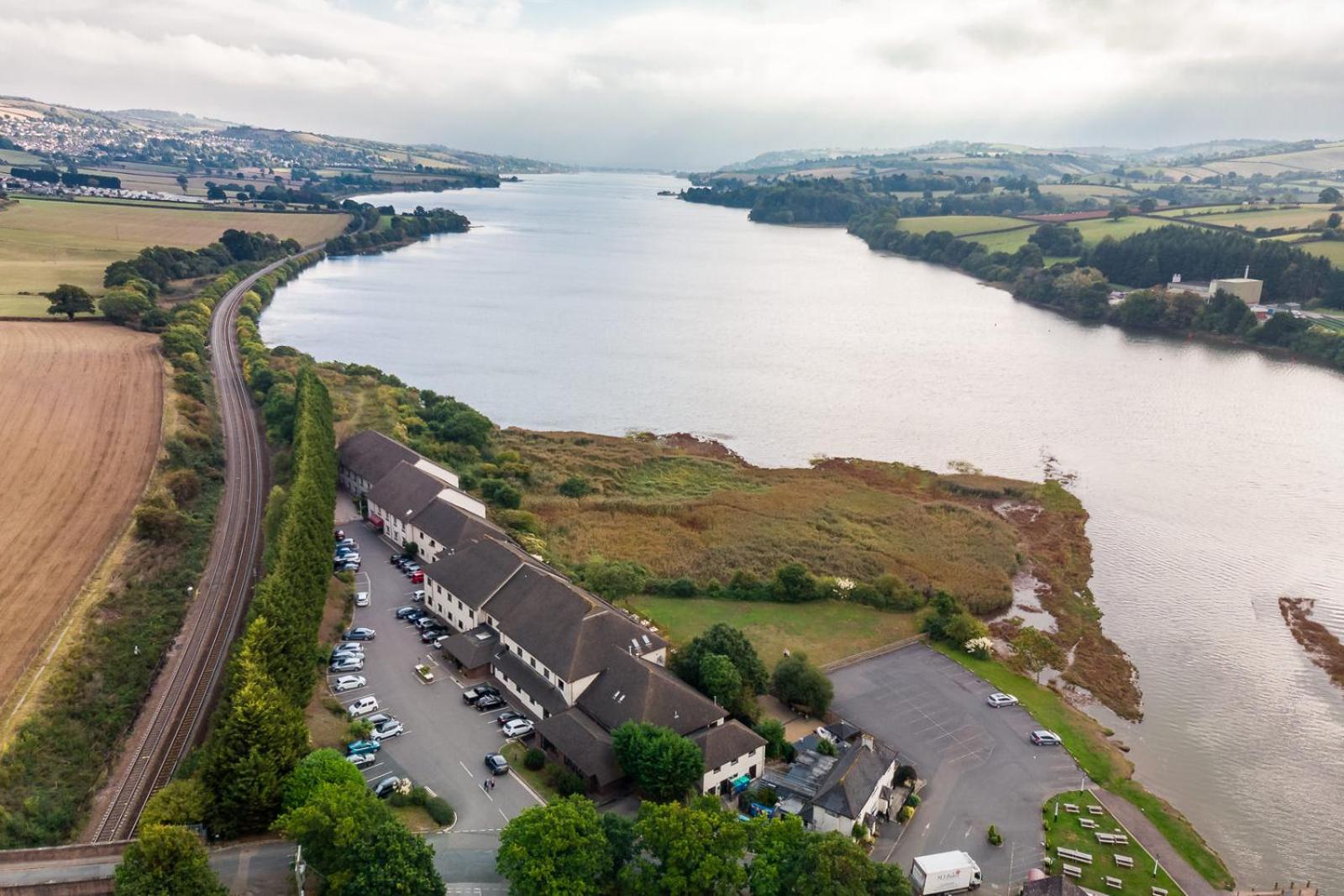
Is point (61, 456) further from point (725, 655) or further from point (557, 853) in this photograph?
point (557, 853)

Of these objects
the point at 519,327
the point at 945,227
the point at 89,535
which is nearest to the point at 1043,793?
the point at 89,535

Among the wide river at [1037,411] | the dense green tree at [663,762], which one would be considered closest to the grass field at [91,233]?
the wide river at [1037,411]

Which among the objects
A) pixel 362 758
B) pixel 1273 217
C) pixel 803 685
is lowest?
pixel 362 758

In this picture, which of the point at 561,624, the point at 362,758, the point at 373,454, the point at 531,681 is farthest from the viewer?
the point at 373,454

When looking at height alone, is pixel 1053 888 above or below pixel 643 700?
below

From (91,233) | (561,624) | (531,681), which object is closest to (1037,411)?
(561,624)

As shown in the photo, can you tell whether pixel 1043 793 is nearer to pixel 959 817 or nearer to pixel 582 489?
pixel 959 817
